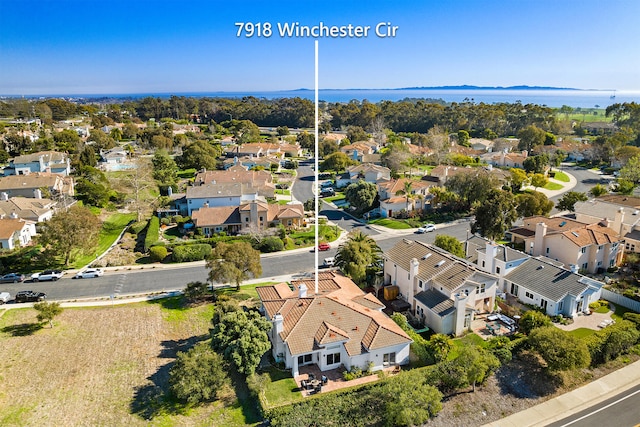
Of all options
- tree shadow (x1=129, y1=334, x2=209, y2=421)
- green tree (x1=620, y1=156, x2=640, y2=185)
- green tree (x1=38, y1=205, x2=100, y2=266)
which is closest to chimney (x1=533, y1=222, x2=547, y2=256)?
tree shadow (x1=129, y1=334, x2=209, y2=421)

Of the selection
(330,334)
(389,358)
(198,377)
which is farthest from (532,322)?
(198,377)

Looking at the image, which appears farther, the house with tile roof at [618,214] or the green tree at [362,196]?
the green tree at [362,196]

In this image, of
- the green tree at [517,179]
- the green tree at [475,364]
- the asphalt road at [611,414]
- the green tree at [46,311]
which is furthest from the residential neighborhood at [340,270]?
the asphalt road at [611,414]

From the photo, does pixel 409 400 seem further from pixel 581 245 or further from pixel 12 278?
pixel 12 278

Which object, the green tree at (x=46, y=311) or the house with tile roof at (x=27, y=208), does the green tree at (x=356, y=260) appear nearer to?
the green tree at (x=46, y=311)

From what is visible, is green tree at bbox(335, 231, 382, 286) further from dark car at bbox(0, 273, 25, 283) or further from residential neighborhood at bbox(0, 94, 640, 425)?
dark car at bbox(0, 273, 25, 283)

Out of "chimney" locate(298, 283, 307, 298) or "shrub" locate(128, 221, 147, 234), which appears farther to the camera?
"shrub" locate(128, 221, 147, 234)
